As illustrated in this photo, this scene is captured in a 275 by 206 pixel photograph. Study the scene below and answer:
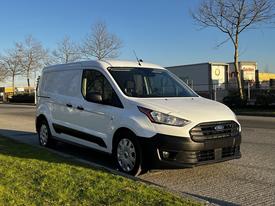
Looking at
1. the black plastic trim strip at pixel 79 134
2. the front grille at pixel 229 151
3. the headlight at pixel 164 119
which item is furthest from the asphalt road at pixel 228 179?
the headlight at pixel 164 119

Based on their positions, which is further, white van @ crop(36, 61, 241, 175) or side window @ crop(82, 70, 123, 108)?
side window @ crop(82, 70, 123, 108)

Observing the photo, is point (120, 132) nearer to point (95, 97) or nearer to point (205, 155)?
point (95, 97)

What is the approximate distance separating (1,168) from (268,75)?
2525 inches

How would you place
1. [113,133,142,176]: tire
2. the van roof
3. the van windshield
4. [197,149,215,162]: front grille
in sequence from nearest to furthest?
[197,149,215,162]: front grille < [113,133,142,176]: tire < the van windshield < the van roof

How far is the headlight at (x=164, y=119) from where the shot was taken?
21.9 ft

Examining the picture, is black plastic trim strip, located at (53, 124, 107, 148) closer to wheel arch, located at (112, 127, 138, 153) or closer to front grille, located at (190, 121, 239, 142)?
wheel arch, located at (112, 127, 138, 153)

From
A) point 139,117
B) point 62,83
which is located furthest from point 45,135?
point 139,117

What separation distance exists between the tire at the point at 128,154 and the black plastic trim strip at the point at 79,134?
18.0 inches

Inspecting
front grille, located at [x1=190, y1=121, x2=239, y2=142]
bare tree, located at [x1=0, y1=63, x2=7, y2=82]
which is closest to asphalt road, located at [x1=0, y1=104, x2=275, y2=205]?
front grille, located at [x1=190, y1=121, x2=239, y2=142]

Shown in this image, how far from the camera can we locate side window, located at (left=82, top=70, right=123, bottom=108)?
7.64 metres

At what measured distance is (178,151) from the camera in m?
6.63

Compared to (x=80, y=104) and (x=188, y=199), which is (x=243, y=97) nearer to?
(x=80, y=104)

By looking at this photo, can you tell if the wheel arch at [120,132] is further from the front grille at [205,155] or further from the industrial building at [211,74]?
the industrial building at [211,74]

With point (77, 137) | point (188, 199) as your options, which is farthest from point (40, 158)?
point (188, 199)
